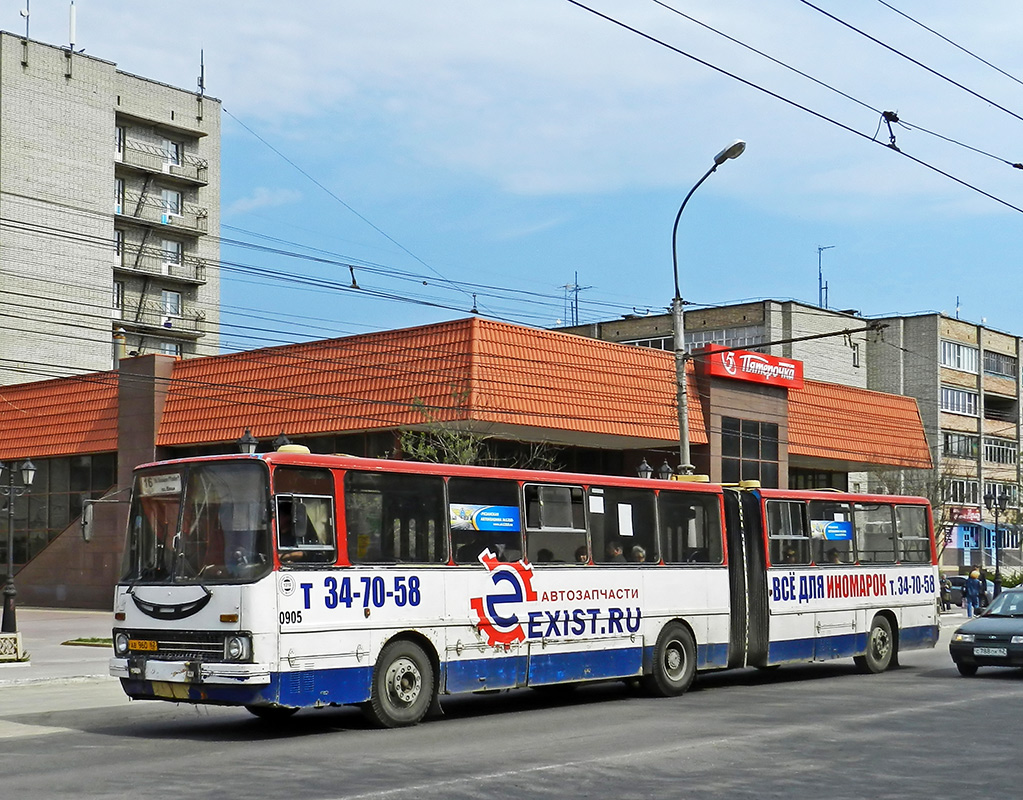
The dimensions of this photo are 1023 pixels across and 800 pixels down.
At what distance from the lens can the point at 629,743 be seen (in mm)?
13383

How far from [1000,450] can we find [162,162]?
52474mm

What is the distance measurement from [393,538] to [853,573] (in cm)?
1040

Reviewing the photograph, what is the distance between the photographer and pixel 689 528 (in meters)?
19.8

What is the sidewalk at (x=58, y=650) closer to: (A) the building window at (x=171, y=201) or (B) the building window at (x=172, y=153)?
(A) the building window at (x=171, y=201)

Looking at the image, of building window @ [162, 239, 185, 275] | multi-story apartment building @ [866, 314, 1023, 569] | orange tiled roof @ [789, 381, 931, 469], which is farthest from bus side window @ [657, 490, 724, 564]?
multi-story apartment building @ [866, 314, 1023, 569]

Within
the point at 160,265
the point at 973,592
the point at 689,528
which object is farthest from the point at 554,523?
the point at 160,265

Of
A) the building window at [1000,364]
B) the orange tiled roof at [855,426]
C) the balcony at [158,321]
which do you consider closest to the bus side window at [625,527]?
the orange tiled roof at [855,426]

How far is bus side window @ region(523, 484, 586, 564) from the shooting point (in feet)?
56.1

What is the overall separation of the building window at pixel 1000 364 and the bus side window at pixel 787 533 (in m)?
69.3

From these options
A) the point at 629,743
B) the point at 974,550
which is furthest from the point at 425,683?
the point at 974,550

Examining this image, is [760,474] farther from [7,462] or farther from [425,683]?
[425,683]

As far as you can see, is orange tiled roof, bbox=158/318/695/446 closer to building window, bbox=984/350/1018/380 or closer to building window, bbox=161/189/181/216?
building window, bbox=161/189/181/216

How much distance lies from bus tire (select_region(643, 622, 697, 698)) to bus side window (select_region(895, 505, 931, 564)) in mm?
6401

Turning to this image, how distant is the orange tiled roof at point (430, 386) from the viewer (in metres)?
37.0
